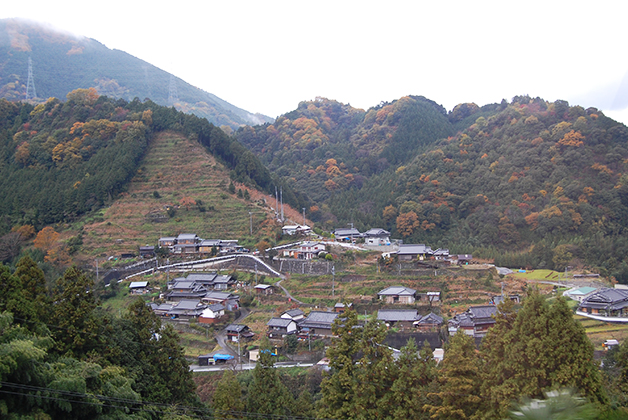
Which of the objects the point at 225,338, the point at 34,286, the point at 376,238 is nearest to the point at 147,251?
the point at 225,338

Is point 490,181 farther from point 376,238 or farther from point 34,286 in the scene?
point 34,286

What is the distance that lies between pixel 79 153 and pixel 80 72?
224ft

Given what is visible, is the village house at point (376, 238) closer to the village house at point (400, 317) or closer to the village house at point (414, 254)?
the village house at point (414, 254)

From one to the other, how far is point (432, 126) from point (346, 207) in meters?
19.9

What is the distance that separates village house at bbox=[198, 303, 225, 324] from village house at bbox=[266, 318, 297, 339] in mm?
3351

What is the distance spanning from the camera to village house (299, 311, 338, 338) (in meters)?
20.7

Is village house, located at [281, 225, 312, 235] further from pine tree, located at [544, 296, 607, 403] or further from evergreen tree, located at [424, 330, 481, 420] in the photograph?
pine tree, located at [544, 296, 607, 403]

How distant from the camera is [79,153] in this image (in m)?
37.8

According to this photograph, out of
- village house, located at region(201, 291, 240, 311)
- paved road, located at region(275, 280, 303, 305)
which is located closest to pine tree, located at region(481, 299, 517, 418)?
paved road, located at region(275, 280, 303, 305)

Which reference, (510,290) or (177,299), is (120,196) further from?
(510,290)

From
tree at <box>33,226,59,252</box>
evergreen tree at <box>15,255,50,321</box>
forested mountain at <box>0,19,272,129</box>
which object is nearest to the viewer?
evergreen tree at <box>15,255,50,321</box>

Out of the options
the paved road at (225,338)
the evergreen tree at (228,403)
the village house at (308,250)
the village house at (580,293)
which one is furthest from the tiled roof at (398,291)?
the evergreen tree at (228,403)

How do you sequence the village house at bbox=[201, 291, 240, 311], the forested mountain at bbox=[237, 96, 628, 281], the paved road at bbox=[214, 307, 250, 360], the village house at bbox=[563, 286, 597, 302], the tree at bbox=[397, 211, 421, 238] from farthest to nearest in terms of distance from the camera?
the tree at bbox=[397, 211, 421, 238]
the forested mountain at bbox=[237, 96, 628, 281]
the village house at bbox=[201, 291, 240, 311]
the village house at bbox=[563, 286, 597, 302]
the paved road at bbox=[214, 307, 250, 360]

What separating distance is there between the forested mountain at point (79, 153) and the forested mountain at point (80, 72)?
135 feet
